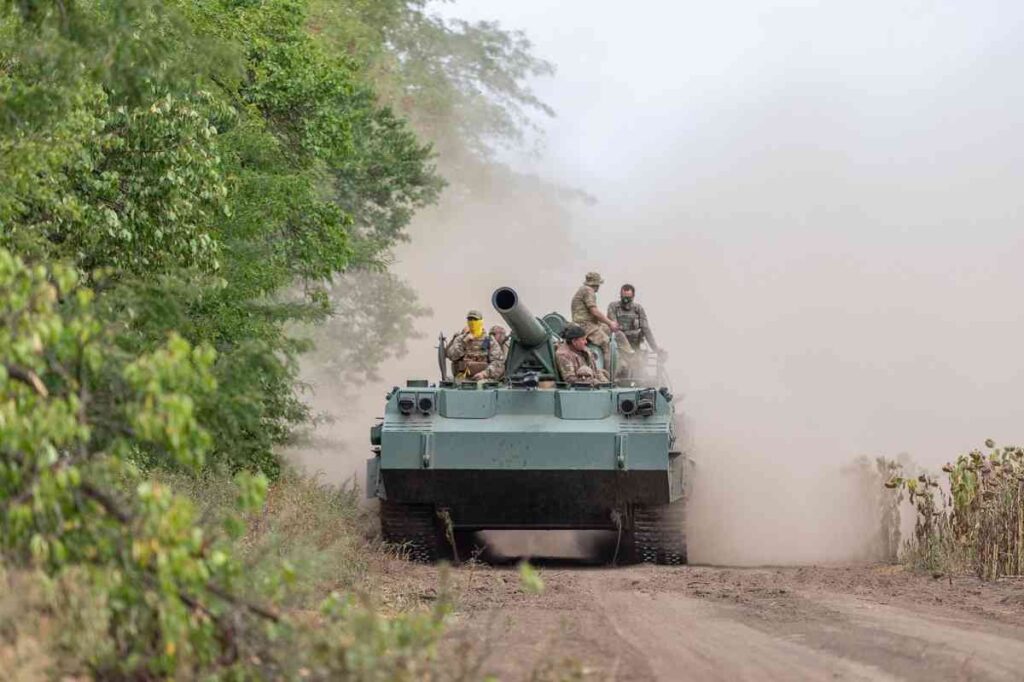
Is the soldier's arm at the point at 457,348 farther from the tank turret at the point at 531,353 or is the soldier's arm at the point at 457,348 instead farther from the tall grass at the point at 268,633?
the tall grass at the point at 268,633

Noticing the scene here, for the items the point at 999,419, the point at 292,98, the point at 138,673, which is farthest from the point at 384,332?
the point at 138,673

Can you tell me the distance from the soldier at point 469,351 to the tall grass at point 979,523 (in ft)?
14.4

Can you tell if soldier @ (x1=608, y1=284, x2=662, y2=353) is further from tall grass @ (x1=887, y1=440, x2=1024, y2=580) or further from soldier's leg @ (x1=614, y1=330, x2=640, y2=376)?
tall grass @ (x1=887, y1=440, x2=1024, y2=580)

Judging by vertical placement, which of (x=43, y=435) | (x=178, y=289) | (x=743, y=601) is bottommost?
(x=743, y=601)

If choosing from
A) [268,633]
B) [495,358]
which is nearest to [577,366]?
[495,358]

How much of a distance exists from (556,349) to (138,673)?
40.5 feet

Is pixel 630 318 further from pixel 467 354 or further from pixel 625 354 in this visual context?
pixel 467 354

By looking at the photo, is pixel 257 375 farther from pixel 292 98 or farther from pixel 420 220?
pixel 420 220

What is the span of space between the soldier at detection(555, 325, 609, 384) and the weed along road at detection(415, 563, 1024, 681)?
2.29 m

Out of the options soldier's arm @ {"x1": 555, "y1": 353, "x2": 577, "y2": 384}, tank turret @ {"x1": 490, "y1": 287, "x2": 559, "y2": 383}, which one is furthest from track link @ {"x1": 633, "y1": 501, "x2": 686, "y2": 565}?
tank turret @ {"x1": 490, "y1": 287, "x2": 559, "y2": 383}

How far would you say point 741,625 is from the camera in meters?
12.1

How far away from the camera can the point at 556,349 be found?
755 inches

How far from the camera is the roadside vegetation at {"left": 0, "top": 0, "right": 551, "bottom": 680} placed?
670cm

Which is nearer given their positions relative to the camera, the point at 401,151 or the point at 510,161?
the point at 401,151
